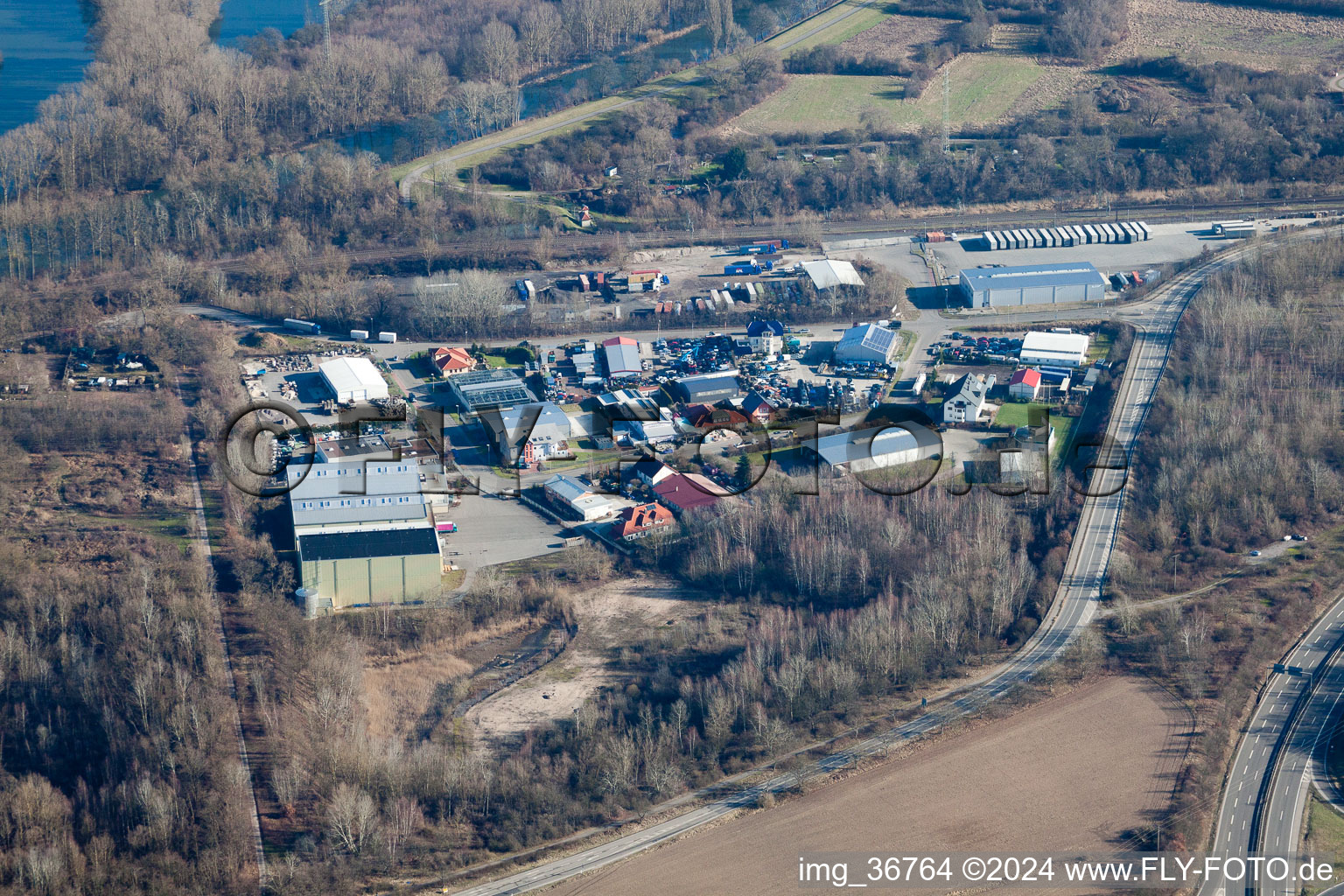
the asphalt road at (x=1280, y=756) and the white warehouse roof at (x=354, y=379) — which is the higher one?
the white warehouse roof at (x=354, y=379)

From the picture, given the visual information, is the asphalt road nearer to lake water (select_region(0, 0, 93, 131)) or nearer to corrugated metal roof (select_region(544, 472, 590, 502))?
corrugated metal roof (select_region(544, 472, 590, 502))

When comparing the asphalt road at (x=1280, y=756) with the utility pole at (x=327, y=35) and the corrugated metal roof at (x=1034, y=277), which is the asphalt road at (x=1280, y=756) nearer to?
the corrugated metal roof at (x=1034, y=277)

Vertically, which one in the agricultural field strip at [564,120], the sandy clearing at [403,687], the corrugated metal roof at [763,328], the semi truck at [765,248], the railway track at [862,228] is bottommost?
the sandy clearing at [403,687]

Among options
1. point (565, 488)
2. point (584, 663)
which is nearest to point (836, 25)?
point (565, 488)

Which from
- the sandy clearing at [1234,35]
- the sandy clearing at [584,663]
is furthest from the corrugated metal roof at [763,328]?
the sandy clearing at [1234,35]

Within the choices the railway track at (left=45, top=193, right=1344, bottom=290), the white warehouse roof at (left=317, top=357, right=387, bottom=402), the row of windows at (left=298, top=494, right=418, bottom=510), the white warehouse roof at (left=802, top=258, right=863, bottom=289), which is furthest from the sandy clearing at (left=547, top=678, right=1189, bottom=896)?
the railway track at (left=45, top=193, right=1344, bottom=290)

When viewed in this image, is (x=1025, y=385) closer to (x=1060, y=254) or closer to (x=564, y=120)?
(x=1060, y=254)

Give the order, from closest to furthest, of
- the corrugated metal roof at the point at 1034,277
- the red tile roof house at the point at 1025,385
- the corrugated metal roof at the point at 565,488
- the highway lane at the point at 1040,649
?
1. the highway lane at the point at 1040,649
2. the corrugated metal roof at the point at 565,488
3. the red tile roof house at the point at 1025,385
4. the corrugated metal roof at the point at 1034,277
